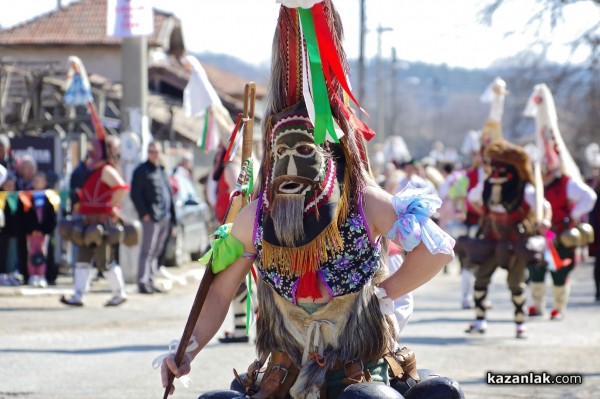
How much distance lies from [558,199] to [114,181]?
207 inches

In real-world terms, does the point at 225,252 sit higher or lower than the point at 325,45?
lower

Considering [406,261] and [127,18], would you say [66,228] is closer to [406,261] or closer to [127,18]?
[127,18]

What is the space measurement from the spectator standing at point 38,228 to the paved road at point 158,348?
79 centimetres

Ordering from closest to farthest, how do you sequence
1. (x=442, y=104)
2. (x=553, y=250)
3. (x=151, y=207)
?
(x=553, y=250)
(x=151, y=207)
(x=442, y=104)

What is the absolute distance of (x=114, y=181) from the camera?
13.4 metres

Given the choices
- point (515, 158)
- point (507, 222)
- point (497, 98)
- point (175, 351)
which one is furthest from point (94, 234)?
point (175, 351)

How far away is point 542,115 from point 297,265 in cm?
944

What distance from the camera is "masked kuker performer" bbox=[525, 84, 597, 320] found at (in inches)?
531

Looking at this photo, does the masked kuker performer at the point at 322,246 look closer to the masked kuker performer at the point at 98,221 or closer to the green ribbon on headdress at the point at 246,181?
the green ribbon on headdress at the point at 246,181

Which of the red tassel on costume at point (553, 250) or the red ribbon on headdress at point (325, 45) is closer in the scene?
the red ribbon on headdress at point (325, 45)

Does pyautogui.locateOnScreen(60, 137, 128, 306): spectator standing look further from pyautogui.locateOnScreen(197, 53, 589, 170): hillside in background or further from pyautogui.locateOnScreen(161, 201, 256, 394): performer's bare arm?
pyautogui.locateOnScreen(161, 201, 256, 394): performer's bare arm

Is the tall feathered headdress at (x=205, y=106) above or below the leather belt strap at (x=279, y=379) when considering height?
above

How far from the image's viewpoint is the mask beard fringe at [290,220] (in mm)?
Answer: 4609

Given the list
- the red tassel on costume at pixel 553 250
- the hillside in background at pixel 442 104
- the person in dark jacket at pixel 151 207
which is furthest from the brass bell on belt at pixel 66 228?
the red tassel on costume at pixel 553 250
